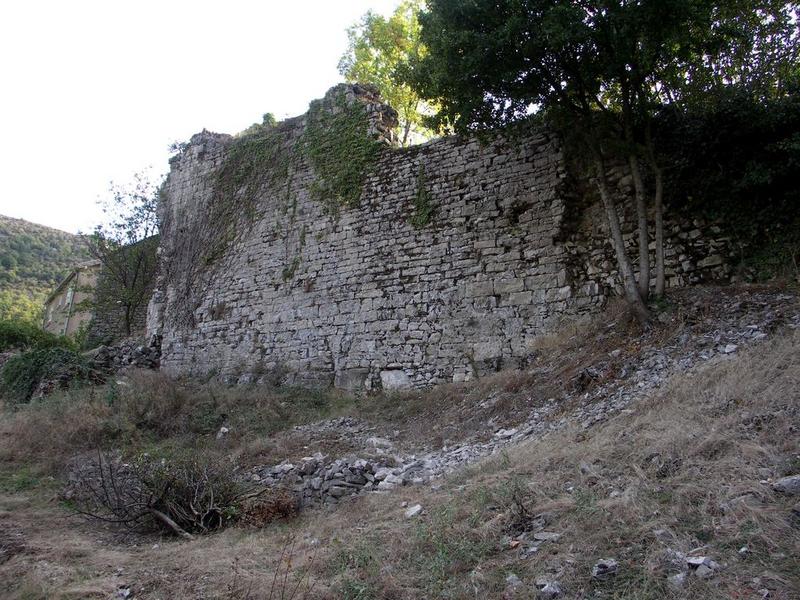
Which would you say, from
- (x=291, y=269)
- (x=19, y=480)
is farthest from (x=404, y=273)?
(x=19, y=480)

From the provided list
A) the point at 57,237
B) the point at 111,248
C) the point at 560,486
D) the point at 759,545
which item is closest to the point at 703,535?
the point at 759,545

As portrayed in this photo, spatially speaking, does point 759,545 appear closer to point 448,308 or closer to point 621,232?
point 621,232

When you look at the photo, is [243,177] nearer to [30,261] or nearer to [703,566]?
[703,566]

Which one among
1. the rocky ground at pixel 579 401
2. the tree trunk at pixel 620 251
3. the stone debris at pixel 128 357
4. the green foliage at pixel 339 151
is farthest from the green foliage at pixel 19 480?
the tree trunk at pixel 620 251

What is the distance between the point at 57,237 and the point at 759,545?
53714 millimetres

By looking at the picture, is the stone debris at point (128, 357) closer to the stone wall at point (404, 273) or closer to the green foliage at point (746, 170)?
the stone wall at point (404, 273)

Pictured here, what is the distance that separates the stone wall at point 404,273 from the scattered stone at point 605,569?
587 centimetres

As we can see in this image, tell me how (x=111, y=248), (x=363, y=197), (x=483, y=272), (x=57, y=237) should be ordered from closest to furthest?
(x=483, y=272)
(x=363, y=197)
(x=111, y=248)
(x=57, y=237)

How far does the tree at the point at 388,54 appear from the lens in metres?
19.0

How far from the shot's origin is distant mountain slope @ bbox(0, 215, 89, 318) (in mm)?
38062

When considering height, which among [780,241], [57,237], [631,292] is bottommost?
[631,292]

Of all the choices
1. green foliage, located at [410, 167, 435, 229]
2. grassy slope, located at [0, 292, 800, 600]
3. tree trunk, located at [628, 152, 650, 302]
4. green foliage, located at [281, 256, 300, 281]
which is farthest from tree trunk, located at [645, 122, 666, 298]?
green foliage, located at [281, 256, 300, 281]

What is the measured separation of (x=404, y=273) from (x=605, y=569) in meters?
7.81

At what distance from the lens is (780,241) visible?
7.35 metres
